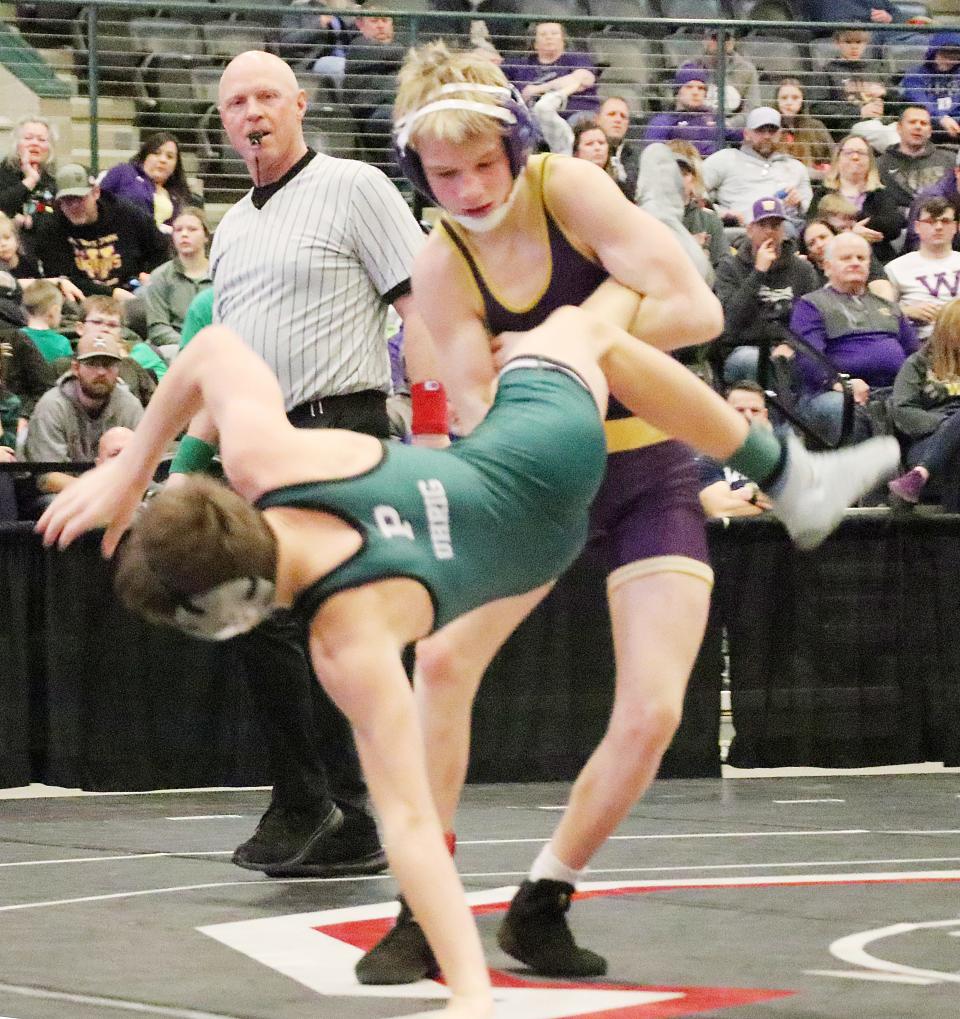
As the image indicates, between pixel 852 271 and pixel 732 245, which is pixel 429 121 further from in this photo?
pixel 732 245

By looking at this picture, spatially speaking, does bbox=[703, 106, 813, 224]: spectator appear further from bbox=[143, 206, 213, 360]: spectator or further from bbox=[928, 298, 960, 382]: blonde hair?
bbox=[928, 298, 960, 382]: blonde hair

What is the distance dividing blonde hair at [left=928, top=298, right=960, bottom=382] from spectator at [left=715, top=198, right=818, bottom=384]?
97 cm

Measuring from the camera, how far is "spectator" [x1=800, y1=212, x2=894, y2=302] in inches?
418

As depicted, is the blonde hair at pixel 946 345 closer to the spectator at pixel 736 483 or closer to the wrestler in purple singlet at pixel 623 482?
the spectator at pixel 736 483

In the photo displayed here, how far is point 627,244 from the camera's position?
12.2 ft

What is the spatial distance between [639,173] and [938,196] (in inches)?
144

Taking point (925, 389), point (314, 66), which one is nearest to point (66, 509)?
point (925, 389)

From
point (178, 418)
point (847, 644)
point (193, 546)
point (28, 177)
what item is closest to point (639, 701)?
point (178, 418)

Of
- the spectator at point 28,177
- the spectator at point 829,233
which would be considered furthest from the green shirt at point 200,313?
the spectator at point 829,233

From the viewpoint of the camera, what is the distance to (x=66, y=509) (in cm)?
348

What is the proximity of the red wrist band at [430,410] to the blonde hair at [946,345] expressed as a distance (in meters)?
4.19

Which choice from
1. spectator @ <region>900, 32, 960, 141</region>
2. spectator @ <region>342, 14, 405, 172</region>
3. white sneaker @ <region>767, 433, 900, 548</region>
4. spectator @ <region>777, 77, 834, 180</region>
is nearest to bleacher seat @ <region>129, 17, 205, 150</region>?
spectator @ <region>342, 14, 405, 172</region>

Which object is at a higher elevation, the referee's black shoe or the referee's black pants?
the referee's black pants

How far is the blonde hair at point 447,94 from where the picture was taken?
356 cm
